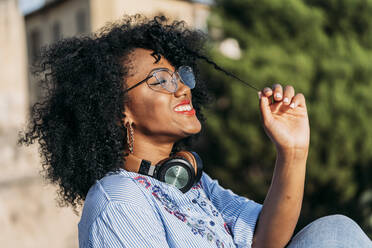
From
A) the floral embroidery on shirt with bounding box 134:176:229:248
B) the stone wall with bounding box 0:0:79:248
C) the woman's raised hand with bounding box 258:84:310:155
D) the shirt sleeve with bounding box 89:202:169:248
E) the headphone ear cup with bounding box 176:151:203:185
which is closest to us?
the shirt sleeve with bounding box 89:202:169:248

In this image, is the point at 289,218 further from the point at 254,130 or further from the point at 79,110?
the point at 254,130

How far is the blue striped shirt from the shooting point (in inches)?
58.9

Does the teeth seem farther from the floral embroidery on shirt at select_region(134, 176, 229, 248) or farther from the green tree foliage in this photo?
the green tree foliage

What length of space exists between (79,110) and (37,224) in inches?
153

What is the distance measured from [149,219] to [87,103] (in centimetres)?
66

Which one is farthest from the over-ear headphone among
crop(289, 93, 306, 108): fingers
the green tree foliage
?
the green tree foliage

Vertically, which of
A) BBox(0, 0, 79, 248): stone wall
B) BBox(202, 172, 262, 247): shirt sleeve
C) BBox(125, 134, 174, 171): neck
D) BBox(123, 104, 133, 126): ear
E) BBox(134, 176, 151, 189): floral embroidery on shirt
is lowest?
BBox(0, 0, 79, 248): stone wall

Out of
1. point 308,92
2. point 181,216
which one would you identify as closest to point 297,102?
point 181,216

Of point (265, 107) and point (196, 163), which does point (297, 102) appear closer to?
point (265, 107)

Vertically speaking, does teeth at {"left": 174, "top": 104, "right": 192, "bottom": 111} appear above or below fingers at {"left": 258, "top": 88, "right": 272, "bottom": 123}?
below

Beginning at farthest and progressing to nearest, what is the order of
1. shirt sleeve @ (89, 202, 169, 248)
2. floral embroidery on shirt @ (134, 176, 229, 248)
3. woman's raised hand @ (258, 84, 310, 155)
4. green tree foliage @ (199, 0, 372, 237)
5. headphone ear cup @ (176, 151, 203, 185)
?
green tree foliage @ (199, 0, 372, 237), headphone ear cup @ (176, 151, 203, 185), woman's raised hand @ (258, 84, 310, 155), floral embroidery on shirt @ (134, 176, 229, 248), shirt sleeve @ (89, 202, 169, 248)

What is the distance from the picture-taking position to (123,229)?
1.49m

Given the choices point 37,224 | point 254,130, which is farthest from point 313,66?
point 37,224

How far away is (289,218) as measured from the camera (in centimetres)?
192
